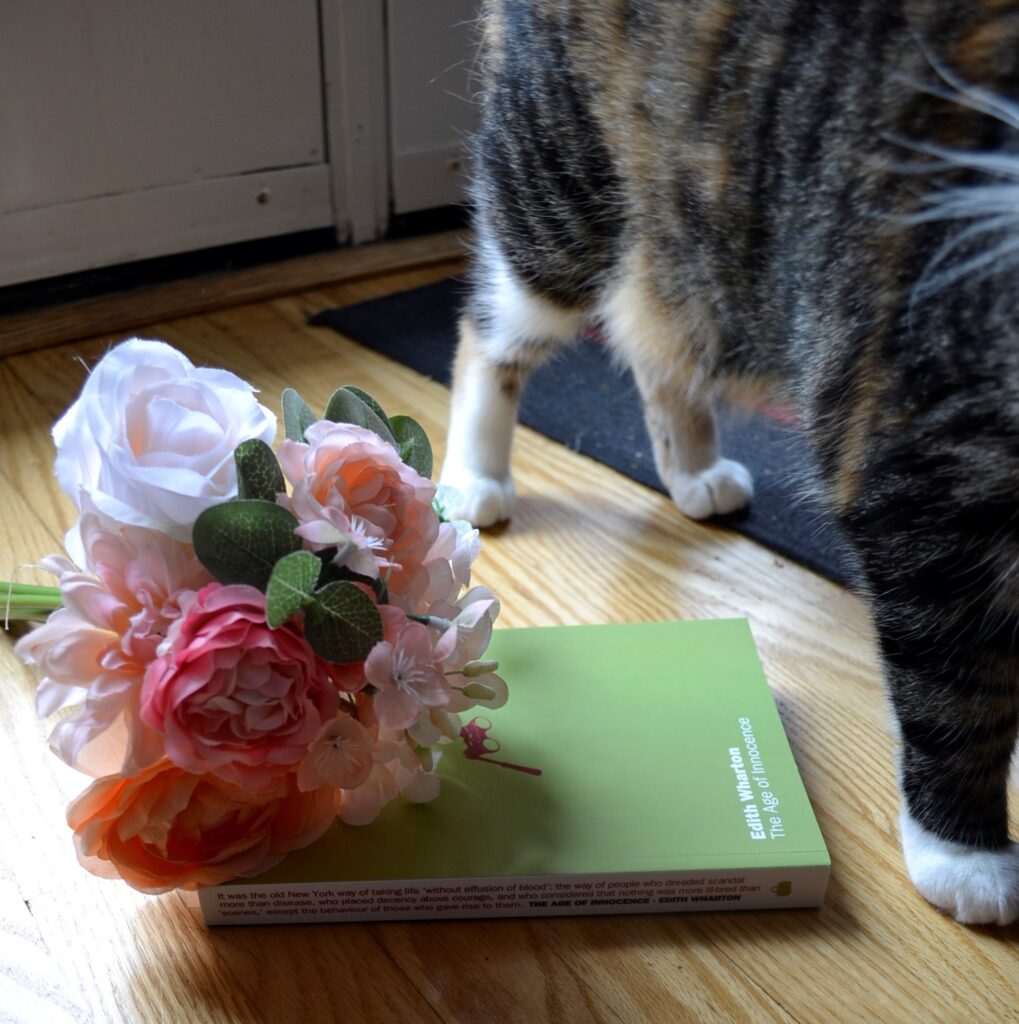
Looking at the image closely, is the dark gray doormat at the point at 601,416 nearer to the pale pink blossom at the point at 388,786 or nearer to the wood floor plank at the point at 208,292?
the wood floor plank at the point at 208,292

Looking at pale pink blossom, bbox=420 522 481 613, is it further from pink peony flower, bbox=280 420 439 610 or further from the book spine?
the book spine

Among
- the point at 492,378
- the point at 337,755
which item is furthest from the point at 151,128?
the point at 337,755

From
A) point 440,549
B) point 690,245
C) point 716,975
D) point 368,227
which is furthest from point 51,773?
point 368,227

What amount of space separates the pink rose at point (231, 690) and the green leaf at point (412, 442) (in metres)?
0.18

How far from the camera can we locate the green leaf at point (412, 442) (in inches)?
31.6

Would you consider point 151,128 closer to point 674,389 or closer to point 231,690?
point 674,389

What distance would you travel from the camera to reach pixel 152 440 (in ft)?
2.22

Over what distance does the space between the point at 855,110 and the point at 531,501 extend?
59cm

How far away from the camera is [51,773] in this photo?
34.3 inches

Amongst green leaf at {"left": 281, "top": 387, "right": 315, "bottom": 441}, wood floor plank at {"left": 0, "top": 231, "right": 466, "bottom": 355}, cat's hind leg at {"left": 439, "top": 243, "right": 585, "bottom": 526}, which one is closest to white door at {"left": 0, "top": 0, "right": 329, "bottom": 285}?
wood floor plank at {"left": 0, "top": 231, "right": 466, "bottom": 355}

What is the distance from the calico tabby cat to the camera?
25.9 inches

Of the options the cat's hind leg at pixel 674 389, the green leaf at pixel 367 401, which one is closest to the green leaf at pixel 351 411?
the green leaf at pixel 367 401

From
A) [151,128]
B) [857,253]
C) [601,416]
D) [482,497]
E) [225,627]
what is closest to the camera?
[225,627]

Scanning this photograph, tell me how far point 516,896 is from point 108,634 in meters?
0.30
